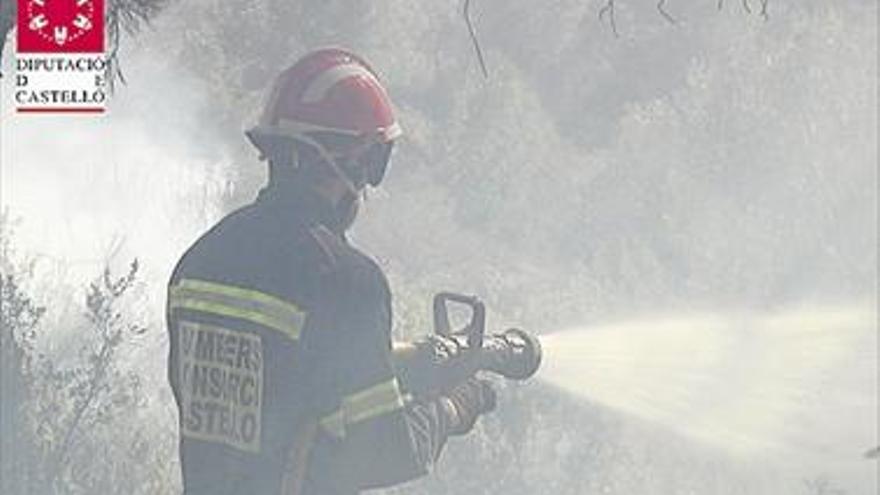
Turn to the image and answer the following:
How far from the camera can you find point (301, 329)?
3.79 meters

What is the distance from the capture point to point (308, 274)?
149 inches

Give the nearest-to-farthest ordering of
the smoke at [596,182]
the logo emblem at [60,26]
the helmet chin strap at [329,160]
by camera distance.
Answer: the helmet chin strap at [329,160], the logo emblem at [60,26], the smoke at [596,182]

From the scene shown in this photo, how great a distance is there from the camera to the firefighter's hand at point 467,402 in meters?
4.21

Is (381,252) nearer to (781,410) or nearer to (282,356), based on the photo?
(781,410)

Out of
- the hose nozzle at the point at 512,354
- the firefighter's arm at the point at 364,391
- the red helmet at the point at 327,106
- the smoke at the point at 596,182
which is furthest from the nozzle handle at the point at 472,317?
the smoke at the point at 596,182

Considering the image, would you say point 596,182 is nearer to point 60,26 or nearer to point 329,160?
point 60,26

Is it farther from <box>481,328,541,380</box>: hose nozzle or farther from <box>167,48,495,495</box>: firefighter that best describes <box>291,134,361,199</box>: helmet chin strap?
<box>481,328,541,380</box>: hose nozzle

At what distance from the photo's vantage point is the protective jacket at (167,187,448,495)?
3793 mm

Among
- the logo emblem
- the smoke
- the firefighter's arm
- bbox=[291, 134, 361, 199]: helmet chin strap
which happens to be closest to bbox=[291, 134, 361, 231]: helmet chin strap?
bbox=[291, 134, 361, 199]: helmet chin strap

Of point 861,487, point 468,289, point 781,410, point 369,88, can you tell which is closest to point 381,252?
point 468,289

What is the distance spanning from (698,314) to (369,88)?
21978mm

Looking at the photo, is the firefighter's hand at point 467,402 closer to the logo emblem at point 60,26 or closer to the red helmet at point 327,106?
the red helmet at point 327,106

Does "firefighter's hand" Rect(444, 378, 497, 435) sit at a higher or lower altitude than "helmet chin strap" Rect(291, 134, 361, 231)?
lower

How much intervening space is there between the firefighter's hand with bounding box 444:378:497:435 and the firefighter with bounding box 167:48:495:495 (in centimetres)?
2
